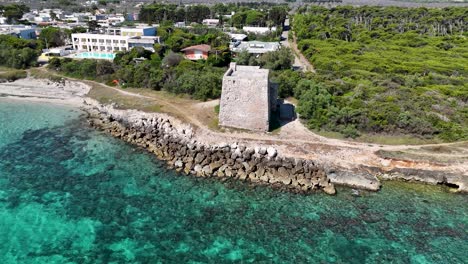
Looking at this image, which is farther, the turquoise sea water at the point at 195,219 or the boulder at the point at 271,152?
the boulder at the point at 271,152

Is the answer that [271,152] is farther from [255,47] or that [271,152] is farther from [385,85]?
[255,47]

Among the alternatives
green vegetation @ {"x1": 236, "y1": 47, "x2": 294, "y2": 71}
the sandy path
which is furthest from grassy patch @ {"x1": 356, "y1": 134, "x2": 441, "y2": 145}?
green vegetation @ {"x1": 236, "y1": 47, "x2": 294, "y2": 71}

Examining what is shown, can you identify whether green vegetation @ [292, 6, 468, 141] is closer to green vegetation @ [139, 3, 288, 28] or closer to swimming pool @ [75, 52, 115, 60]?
green vegetation @ [139, 3, 288, 28]

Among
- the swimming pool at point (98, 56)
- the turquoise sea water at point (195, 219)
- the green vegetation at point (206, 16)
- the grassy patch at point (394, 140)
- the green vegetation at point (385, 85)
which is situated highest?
the green vegetation at point (206, 16)

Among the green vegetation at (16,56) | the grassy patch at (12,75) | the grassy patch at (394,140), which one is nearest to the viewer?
the grassy patch at (394,140)

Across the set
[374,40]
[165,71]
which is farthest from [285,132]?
[374,40]

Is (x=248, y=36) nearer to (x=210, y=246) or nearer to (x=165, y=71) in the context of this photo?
(x=165, y=71)

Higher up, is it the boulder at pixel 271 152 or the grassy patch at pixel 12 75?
the grassy patch at pixel 12 75

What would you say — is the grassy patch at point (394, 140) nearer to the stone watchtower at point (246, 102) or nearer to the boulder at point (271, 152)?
the boulder at point (271, 152)

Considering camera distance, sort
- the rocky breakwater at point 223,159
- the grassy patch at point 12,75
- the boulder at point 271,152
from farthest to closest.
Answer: the grassy patch at point 12,75 < the boulder at point 271,152 < the rocky breakwater at point 223,159

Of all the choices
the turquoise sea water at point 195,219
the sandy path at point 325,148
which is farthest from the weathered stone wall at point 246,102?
the turquoise sea water at point 195,219
